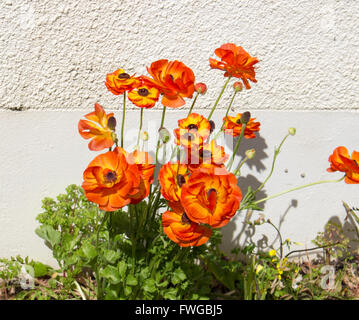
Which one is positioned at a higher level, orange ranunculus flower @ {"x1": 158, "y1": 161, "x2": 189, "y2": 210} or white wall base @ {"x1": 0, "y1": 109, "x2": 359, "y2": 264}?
white wall base @ {"x1": 0, "y1": 109, "x2": 359, "y2": 264}

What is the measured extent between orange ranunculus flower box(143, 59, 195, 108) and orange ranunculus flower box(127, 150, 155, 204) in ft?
0.53

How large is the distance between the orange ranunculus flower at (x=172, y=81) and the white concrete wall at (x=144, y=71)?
0.48 m

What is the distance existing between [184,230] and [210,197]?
0.12m

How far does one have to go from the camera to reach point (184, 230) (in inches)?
32.5

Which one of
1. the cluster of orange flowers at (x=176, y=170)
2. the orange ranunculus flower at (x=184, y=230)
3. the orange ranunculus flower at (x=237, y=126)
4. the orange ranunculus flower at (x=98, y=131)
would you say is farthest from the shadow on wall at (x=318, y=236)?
the orange ranunculus flower at (x=98, y=131)

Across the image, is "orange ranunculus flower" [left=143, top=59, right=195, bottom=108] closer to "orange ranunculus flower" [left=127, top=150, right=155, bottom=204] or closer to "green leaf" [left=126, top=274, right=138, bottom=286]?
"orange ranunculus flower" [left=127, top=150, right=155, bottom=204]

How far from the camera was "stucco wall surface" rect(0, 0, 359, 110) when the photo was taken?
1279mm

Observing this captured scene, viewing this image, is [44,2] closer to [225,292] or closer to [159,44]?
[159,44]

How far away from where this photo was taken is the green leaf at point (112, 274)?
37.8 inches

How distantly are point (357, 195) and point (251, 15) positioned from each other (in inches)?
38.6

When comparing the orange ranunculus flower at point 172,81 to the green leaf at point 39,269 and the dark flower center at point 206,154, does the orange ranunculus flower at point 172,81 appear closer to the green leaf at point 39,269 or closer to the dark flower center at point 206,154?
the dark flower center at point 206,154

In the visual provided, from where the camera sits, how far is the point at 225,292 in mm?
1514

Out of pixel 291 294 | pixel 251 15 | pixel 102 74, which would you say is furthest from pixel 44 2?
pixel 291 294

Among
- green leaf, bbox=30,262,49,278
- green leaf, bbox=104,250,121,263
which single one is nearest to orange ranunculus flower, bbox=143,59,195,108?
green leaf, bbox=104,250,121,263
